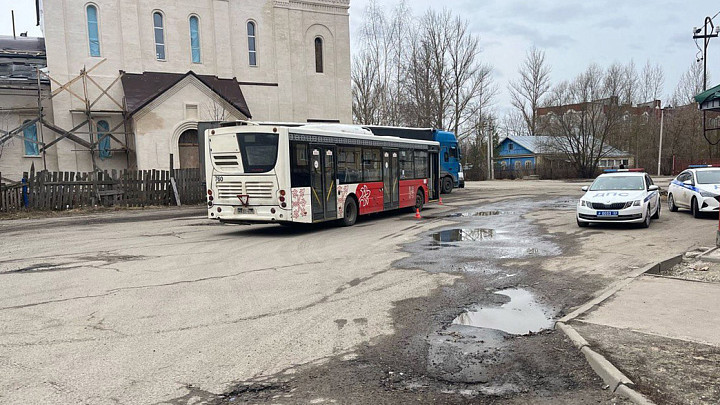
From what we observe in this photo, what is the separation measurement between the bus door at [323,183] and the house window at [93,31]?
23.3 metres

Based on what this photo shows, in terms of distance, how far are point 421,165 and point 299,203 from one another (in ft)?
28.3

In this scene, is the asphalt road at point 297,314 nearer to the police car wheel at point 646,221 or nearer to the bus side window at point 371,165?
the police car wheel at point 646,221

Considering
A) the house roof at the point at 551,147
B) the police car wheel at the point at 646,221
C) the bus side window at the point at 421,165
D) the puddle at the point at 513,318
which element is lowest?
the puddle at the point at 513,318

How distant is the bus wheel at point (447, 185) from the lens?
33850 mm

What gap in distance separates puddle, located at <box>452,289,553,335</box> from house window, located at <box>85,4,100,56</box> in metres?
32.4

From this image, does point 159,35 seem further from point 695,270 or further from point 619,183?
point 695,270

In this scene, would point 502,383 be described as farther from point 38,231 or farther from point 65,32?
point 65,32

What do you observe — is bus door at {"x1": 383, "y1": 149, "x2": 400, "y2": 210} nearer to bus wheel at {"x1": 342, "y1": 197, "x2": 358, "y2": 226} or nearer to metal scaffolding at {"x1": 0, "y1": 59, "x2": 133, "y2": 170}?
bus wheel at {"x1": 342, "y1": 197, "x2": 358, "y2": 226}

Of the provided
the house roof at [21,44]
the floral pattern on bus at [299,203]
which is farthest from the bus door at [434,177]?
the house roof at [21,44]

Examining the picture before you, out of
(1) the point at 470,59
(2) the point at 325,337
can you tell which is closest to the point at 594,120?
(1) the point at 470,59

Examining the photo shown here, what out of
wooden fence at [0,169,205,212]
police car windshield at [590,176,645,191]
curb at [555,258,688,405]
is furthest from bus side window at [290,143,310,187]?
wooden fence at [0,169,205,212]

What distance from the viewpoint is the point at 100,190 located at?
77.0 feet

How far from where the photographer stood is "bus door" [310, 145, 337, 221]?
1514 centimetres

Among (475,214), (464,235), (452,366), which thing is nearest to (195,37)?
(475,214)
